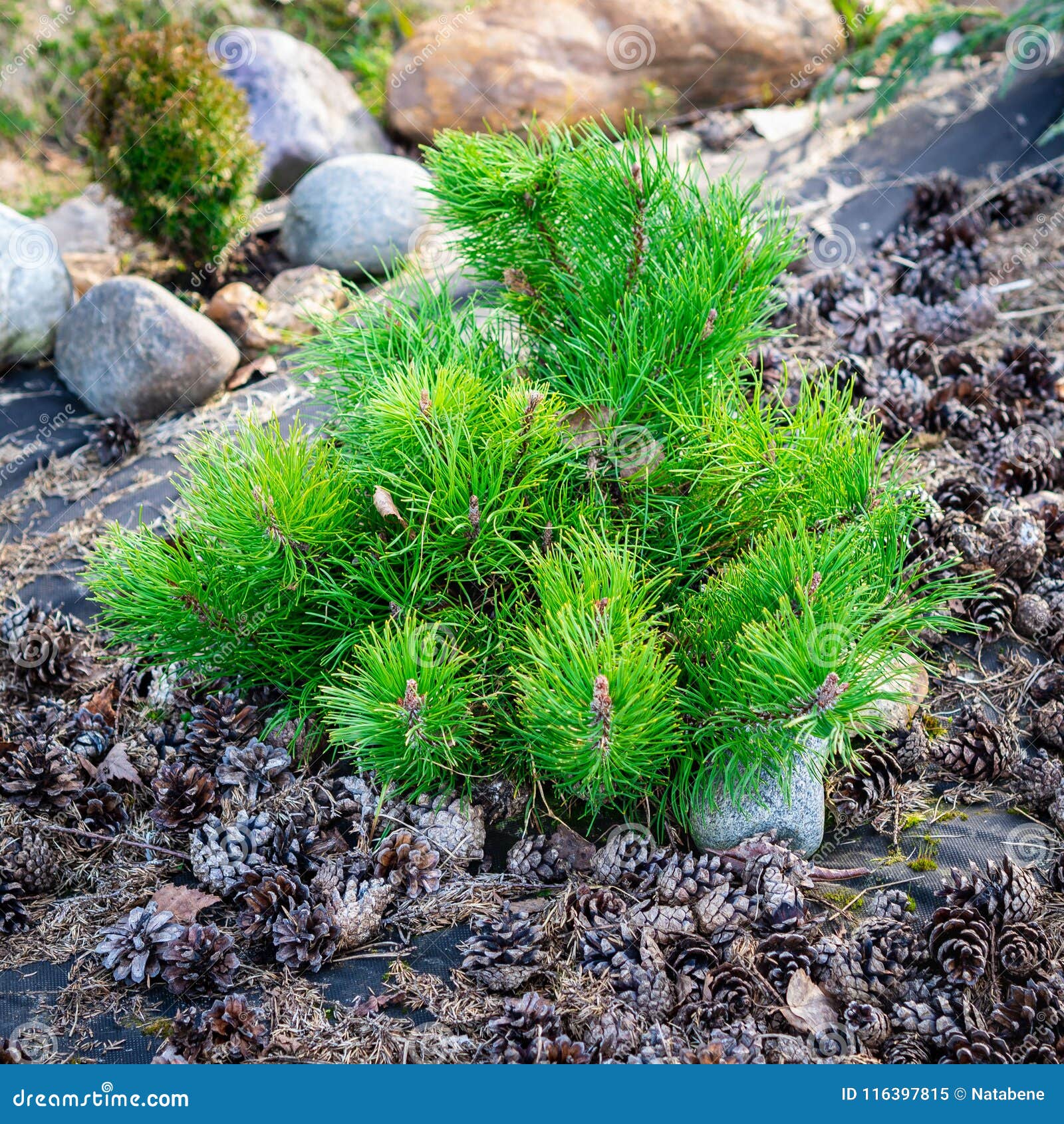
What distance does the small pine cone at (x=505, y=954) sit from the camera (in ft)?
6.45

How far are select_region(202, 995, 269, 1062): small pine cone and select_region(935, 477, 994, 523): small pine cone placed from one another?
2381 millimetres

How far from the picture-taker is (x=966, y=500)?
2.99 m

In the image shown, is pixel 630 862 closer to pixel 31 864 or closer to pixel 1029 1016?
pixel 1029 1016

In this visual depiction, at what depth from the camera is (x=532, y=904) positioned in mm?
2107

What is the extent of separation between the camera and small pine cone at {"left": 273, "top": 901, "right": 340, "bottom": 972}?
6.59 ft

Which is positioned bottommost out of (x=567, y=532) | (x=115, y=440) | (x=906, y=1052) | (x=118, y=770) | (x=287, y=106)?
(x=906, y=1052)

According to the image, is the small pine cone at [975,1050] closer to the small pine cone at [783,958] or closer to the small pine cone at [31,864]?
the small pine cone at [783,958]

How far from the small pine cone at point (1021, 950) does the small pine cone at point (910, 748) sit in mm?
478

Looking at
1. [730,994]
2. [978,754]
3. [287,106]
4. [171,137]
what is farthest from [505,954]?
[287,106]

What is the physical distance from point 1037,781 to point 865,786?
44cm

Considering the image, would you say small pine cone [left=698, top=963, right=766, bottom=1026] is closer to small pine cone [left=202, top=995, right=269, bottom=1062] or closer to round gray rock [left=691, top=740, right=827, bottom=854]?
round gray rock [left=691, top=740, right=827, bottom=854]

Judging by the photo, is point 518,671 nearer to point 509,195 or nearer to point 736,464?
point 736,464

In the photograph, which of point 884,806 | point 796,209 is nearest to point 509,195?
point 884,806

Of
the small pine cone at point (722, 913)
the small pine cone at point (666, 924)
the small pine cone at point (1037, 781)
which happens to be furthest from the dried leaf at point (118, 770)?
the small pine cone at point (1037, 781)
